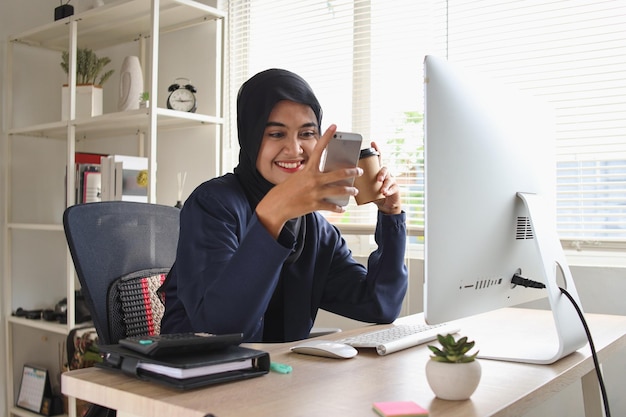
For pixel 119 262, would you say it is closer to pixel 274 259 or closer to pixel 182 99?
pixel 274 259

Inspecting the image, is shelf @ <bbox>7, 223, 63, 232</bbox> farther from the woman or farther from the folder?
the folder

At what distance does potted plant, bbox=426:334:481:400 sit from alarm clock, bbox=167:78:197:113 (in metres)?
2.13

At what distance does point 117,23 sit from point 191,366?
2.53m

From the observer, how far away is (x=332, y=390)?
966 mm

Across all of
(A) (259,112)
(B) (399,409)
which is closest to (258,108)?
(A) (259,112)

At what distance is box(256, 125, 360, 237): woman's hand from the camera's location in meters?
1.15

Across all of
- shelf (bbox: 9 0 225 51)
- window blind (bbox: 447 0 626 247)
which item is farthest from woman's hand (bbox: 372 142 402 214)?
shelf (bbox: 9 0 225 51)

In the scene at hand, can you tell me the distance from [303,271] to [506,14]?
131 centimetres

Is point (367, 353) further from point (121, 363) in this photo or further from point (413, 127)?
point (413, 127)

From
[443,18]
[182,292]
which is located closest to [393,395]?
[182,292]

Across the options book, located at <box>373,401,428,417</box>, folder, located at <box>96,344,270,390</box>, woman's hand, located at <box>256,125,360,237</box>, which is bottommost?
book, located at <box>373,401,428,417</box>

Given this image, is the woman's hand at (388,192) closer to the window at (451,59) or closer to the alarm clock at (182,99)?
the window at (451,59)

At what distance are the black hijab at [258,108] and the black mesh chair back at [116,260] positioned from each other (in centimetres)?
26

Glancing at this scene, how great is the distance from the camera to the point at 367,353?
4.10 ft
